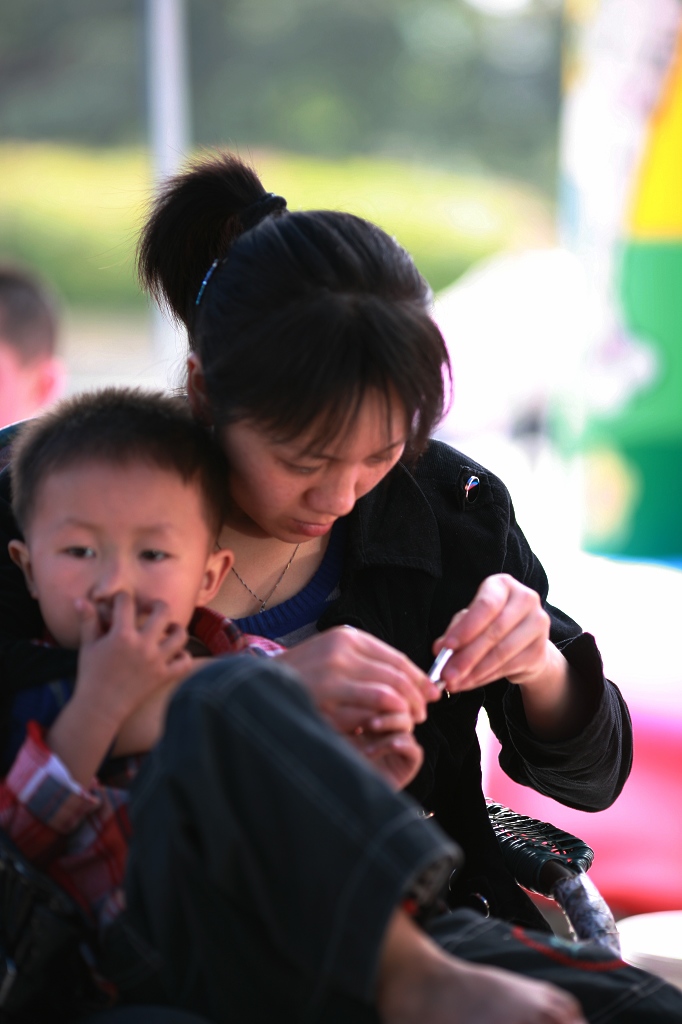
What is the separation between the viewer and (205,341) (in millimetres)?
1335

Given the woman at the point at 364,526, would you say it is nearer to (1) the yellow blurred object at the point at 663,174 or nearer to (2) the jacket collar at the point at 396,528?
(2) the jacket collar at the point at 396,528

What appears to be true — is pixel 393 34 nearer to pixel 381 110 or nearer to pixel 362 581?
pixel 381 110

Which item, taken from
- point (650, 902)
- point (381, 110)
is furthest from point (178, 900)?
Answer: point (381, 110)

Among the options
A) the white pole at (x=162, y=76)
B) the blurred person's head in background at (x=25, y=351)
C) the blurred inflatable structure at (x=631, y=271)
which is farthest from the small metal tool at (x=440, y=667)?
the white pole at (x=162, y=76)

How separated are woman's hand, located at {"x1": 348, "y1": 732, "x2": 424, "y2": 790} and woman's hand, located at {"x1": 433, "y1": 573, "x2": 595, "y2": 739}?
12 centimetres

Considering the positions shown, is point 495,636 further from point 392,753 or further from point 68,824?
point 68,824

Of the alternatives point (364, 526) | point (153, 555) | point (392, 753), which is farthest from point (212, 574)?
point (392, 753)

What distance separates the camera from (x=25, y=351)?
316cm

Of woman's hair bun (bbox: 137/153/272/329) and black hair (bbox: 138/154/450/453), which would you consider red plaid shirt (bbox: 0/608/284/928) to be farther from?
woman's hair bun (bbox: 137/153/272/329)

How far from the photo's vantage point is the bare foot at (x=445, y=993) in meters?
0.87

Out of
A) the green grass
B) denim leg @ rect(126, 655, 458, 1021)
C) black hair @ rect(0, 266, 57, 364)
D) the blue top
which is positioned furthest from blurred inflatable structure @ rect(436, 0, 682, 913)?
the green grass

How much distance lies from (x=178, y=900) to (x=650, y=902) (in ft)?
5.47

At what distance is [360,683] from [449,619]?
1.47 feet

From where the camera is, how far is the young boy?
3.46ft
